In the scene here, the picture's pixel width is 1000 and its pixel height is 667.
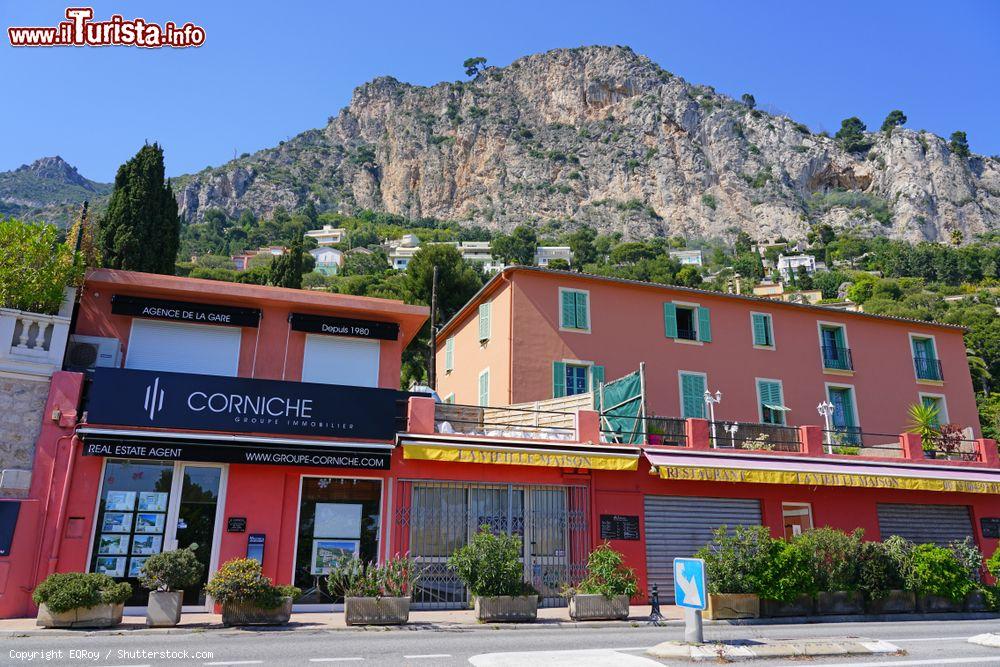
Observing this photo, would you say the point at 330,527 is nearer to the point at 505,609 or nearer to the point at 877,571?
the point at 505,609

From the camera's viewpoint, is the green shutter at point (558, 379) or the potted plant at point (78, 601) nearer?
the potted plant at point (78, 601)

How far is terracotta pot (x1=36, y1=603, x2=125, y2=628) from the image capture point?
10.4 m

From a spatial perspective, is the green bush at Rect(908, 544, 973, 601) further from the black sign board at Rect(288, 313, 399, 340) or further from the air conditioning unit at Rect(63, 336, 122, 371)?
the air conditioning unit at Rect(63, 336, 122, 371)

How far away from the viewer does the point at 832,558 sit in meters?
14.5

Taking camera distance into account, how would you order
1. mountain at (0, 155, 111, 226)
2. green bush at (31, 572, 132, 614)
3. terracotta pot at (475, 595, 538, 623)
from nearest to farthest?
1. green bush at (31, 572, 132, 614)
2. terracotta pot at (475, 595, 538, 623)
3. mountain at (0, 155, 111, 226)

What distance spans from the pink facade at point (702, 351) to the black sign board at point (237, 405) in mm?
7179

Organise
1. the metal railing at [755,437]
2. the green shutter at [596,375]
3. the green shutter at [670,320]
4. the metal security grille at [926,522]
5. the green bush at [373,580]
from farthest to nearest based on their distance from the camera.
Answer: the green shutter at [670,320], the green shutter at [596,375], the metal security grille at [926,522], the metal railing at [755,437], the green bush at [373,580]

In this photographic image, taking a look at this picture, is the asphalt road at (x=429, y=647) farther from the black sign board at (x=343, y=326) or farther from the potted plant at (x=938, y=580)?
the black sign board at (x=343, y=326)

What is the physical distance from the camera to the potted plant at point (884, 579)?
1472cm

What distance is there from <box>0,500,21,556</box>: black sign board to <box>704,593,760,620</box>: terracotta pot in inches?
501

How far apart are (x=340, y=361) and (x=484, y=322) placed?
26.7ft

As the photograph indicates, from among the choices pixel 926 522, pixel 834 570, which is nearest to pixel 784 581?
pixel 834 570

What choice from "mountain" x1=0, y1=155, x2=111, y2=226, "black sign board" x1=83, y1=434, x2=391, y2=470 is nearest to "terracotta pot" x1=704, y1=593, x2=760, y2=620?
"black sign board" x1=83, y1=434, x2=391, y2=470

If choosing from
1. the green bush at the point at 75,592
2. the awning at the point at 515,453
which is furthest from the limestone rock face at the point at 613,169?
the green bush at the point at 75,592
